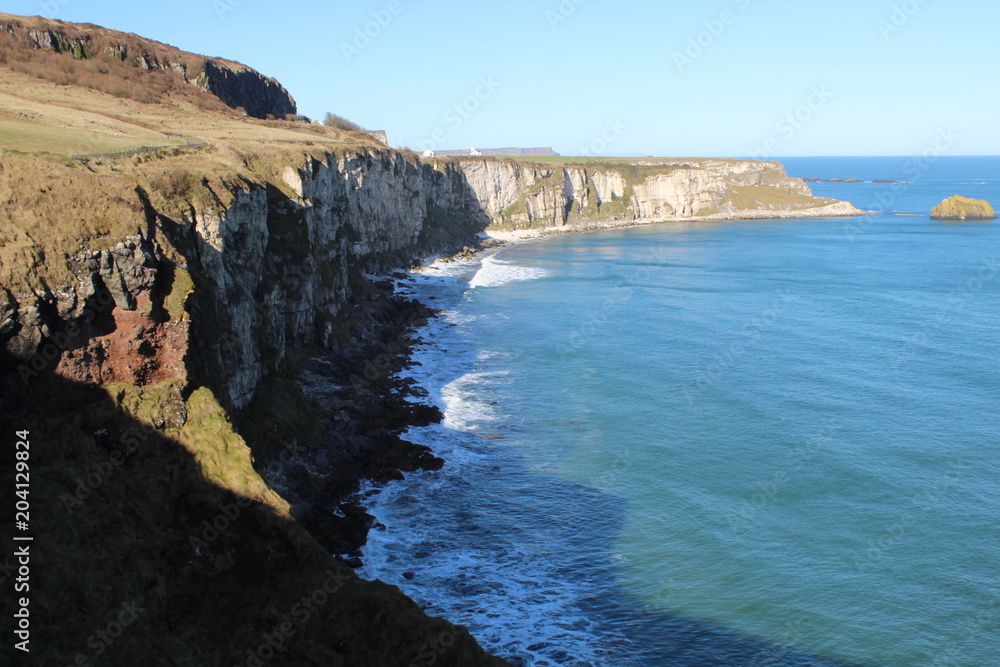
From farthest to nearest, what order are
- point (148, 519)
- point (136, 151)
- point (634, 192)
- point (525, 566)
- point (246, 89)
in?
point (634, 192)
point (246, 89)
point (136, 151)
point (525, 566)
point (148, 519)

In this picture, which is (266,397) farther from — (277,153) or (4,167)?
(277,153)

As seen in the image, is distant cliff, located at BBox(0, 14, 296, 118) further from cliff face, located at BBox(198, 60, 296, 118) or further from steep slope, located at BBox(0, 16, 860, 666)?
steep slope, located at BBox(0, 16, 860, 666)

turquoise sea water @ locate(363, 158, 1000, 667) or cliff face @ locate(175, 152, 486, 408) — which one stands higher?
cliff face @ locate(175, 152, 486, 408)

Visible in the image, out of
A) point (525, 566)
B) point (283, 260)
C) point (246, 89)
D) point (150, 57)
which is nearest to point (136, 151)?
point (283, 260)

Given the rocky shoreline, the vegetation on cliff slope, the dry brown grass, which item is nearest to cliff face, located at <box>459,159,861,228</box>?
the dry brown grass

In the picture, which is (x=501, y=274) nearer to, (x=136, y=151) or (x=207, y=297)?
(x=136, y=151)

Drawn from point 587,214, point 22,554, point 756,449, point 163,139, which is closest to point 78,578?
point 22,554
